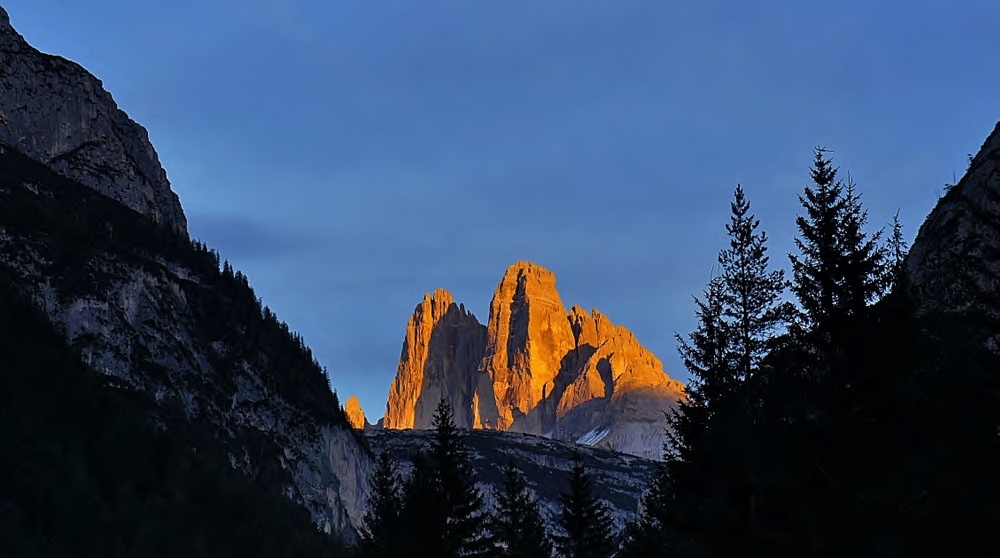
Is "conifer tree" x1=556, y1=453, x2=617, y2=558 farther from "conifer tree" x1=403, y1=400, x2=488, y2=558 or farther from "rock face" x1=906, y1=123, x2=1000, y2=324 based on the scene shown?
"rock face" x1=906, y1=123, x2=1000, y2=324

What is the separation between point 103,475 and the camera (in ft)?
374

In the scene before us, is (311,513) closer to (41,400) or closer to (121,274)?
(121,274)

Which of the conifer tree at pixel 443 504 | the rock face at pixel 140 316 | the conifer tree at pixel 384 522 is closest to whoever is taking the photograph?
the conifer tree at pixel 443 504

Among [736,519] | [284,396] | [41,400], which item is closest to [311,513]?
[284,396]

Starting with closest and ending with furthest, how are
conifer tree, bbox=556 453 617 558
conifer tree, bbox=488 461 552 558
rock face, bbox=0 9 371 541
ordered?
conifer tree, bbox=488 461 552 558, conifer tree, bbox=556 453 617 558, rock face, bbox=0 9 371 541

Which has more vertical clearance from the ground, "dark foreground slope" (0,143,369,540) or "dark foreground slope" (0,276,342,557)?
"dark foreground slope" (0,143,369,540)

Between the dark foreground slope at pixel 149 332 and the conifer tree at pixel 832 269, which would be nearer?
the conifer tree at pixel 832 269

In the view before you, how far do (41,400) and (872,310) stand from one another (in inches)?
4155

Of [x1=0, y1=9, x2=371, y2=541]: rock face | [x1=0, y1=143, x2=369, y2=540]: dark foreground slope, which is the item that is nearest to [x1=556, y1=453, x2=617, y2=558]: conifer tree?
[x1=0, y1=143, x2=369, y2=540]: dark foreground slope

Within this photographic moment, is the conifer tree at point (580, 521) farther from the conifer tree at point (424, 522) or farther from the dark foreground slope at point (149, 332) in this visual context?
the dark foreground slope at point (149, 332)

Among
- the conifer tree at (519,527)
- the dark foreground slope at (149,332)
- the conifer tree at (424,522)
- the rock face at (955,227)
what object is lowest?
the conifer tree at (424,522)

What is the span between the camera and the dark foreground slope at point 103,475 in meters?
94.4

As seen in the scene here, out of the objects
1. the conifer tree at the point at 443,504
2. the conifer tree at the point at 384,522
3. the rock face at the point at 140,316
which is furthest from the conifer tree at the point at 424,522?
the rock face at the point at 140,316

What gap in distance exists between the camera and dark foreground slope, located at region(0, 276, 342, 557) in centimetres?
9438
